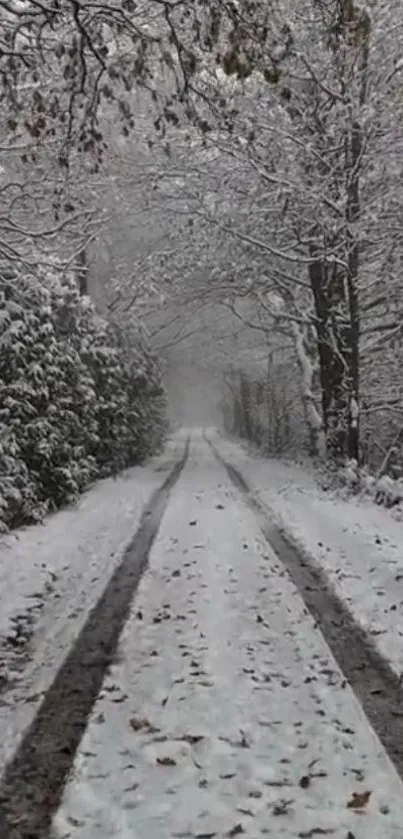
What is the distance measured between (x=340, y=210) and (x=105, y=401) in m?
9.25

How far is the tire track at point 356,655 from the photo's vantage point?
514 centimetres

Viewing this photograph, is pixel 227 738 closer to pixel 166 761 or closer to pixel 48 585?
pixel 166 761

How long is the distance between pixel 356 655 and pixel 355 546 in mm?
4485

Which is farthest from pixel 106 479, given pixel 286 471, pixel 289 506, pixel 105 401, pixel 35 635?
pixel 35 635

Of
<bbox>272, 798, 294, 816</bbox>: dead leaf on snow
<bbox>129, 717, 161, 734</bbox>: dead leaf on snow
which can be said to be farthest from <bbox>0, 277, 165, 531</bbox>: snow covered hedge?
<bbox>272, 798, 294, 816</bbox>: dead leaf on snow

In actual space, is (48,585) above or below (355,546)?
below

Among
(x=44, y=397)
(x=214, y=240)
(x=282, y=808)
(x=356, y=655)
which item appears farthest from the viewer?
(x=214, y=240)

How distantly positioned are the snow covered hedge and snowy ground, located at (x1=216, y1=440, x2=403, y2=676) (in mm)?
4124

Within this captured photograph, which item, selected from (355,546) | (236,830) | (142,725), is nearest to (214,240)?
(355,546)

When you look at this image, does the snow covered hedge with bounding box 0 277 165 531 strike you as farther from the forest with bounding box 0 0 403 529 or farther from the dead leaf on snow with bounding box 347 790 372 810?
the dead leaf on snow with bounding box 347 790 372 810

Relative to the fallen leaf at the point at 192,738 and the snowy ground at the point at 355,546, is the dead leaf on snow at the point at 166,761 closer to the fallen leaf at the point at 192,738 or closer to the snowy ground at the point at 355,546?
the fallen leaf at the point at 192,738

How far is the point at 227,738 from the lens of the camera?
5.02 metres

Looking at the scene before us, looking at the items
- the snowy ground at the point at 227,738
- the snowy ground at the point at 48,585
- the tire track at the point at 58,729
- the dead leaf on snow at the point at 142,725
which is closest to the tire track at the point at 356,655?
the snowy ground at the point at 227,738

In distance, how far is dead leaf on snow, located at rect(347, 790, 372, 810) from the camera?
4152mm
